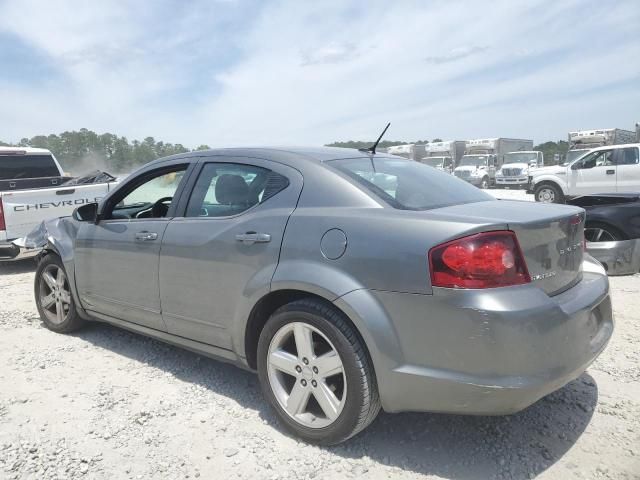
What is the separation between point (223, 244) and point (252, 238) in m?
0.24

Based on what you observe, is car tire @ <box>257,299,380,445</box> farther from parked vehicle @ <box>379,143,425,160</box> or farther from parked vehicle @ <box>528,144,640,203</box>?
parked vehicle @ <box>379,143,425,160</box>

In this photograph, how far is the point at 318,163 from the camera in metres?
3.04

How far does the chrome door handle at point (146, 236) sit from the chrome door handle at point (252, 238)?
821 mm

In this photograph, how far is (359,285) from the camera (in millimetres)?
2506

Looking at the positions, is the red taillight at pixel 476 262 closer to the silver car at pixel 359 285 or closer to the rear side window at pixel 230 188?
the silver car at pixel 359 285

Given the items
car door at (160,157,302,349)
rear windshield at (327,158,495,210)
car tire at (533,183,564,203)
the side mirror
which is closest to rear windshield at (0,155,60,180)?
the side mirror

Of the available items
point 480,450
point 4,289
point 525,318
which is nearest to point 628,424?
point 480,450

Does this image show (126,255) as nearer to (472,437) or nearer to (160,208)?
(160,208)

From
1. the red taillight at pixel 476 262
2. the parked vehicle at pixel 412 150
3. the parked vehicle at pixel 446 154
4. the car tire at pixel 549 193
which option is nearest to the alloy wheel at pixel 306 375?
the red taillight at pixel 476 262

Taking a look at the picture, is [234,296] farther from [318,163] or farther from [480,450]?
[480,450]

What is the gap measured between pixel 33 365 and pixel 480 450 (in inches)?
128

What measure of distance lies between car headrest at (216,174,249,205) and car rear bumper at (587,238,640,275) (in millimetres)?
4599

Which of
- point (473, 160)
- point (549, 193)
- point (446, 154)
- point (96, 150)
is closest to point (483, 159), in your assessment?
point (473, 160)

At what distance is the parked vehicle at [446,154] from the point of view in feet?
109
